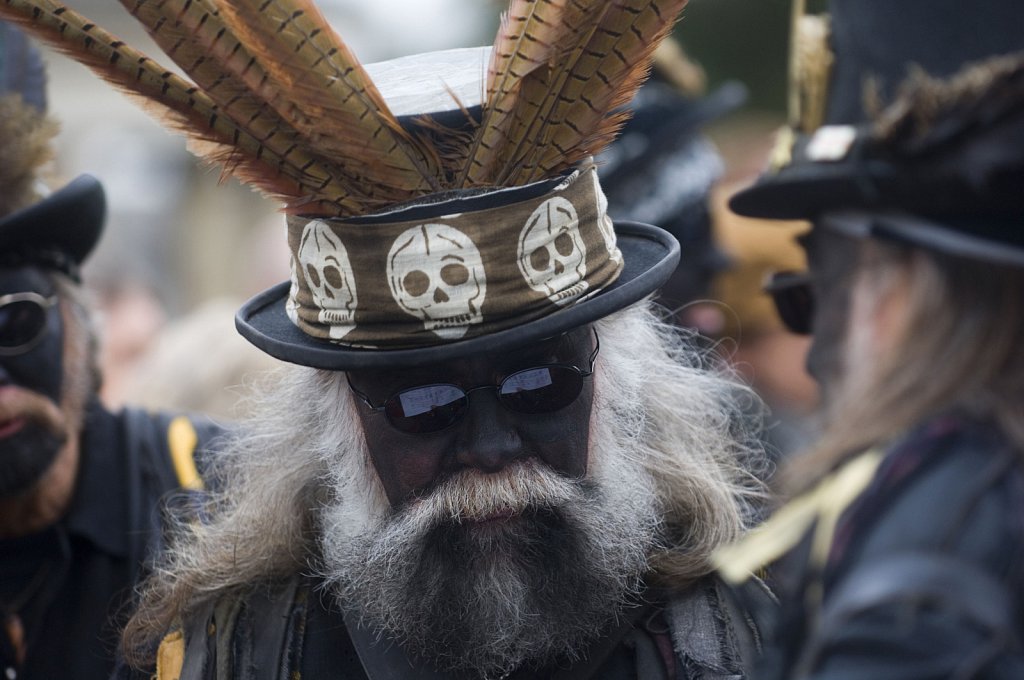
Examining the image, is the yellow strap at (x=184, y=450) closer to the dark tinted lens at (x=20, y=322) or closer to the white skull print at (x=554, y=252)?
the dark tinted lens at (x=20, y=322)

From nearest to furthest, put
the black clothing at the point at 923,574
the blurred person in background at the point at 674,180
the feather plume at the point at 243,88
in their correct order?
the black clothing at the point at 923,574 → the feather plume at the point at 243,88 → the blurred person in background at the point at 674,180

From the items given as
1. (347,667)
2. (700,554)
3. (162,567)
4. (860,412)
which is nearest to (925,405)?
(860,412)

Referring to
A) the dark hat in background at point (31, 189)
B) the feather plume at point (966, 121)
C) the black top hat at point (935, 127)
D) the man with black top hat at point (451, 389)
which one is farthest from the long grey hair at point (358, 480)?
the feather plume at point (966, 121)

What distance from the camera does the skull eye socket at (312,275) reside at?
2.40 meters

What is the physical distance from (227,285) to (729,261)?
14359mm

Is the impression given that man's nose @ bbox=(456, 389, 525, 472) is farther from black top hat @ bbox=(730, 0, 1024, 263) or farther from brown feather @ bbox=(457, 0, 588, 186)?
black top hat @ bbox=(730, 0, 1024, 263)

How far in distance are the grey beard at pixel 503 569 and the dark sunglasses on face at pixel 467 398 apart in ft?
0.42

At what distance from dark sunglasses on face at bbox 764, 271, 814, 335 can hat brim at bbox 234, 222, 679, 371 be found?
219 millimetres

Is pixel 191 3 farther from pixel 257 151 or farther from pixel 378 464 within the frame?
pixel 378 464

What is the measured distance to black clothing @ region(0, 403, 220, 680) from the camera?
3158 millimetres

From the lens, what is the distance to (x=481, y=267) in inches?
88.8

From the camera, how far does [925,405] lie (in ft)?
4.89

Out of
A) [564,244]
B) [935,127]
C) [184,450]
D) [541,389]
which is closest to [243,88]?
[564,244]

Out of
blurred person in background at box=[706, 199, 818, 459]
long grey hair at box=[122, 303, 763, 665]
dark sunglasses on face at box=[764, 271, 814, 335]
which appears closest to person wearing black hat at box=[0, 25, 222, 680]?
long grey hair at box=[122, 303, 763, 665]
